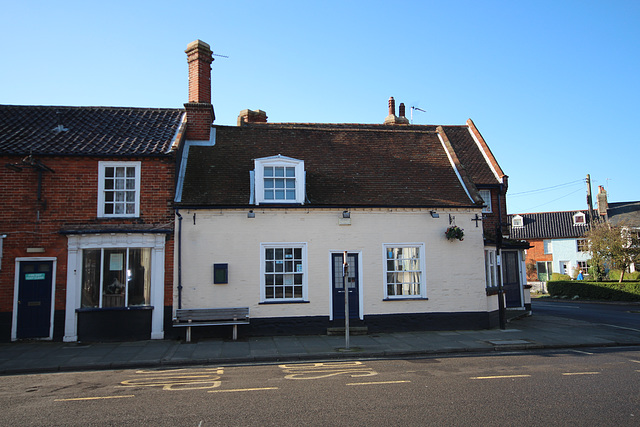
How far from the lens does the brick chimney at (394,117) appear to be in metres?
26.6

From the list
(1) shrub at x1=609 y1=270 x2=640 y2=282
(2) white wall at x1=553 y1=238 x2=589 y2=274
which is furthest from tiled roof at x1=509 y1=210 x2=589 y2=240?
(1) shrub at x1=609 y1=270 x2=640 y2=282

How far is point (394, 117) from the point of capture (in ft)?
A: 87.7

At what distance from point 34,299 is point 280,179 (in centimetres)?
811

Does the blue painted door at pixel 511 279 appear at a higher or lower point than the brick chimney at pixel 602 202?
lower

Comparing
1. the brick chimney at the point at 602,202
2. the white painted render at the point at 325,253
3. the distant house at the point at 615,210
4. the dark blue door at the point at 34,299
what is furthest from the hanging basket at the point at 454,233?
the brick chimney at the point at 602,202

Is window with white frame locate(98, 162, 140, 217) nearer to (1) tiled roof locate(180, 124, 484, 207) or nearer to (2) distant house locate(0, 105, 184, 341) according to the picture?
(2) distant house locate(0, 105, 184, 341)

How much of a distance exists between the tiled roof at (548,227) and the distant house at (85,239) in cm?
4302

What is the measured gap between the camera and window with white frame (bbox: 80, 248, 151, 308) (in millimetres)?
13555

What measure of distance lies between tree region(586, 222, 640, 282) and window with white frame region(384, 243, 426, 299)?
865 inches

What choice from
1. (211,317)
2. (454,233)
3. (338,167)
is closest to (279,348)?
(211,317)

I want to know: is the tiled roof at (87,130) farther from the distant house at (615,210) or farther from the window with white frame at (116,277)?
the distant house at (615,210)

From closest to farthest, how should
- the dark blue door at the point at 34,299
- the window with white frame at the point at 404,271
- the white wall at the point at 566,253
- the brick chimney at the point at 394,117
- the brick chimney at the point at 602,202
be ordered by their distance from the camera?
the dark blue door at the point at 34,299 → the window with white frame at the point at 404,271 → the brick chimney at the point at 394,117 → the brick chimney at the point at 602,202 → the white wall at the point at 566,253

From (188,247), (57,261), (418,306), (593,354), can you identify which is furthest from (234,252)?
(593,354)

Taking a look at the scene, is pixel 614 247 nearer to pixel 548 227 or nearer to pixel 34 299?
pixel 548 227
